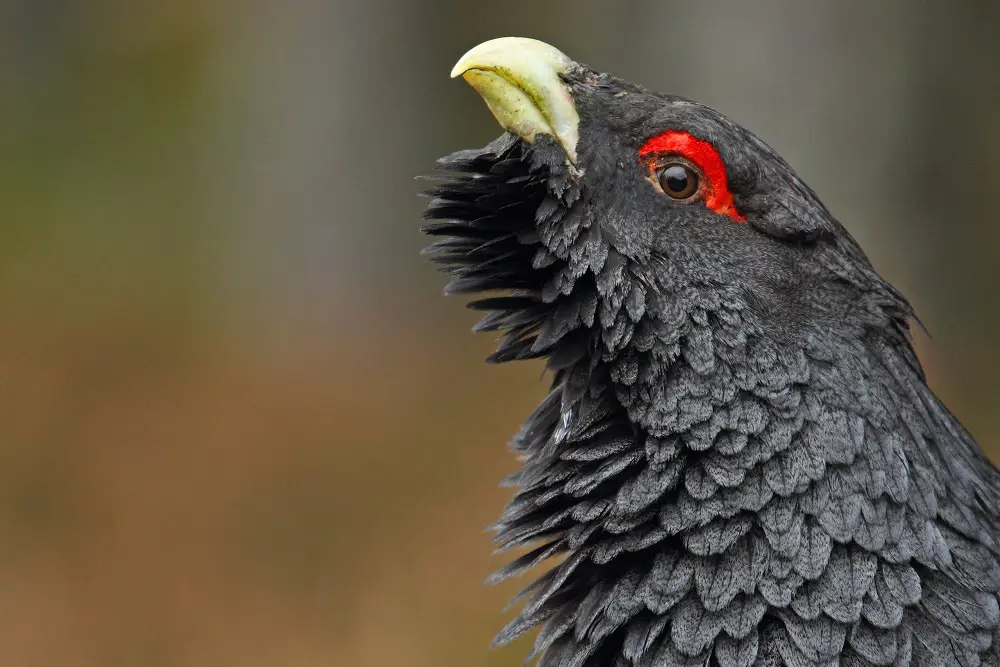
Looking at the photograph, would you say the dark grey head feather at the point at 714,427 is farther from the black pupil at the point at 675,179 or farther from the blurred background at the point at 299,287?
the blurred background at the point at 299,287

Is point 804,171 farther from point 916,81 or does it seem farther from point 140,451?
point 140,451

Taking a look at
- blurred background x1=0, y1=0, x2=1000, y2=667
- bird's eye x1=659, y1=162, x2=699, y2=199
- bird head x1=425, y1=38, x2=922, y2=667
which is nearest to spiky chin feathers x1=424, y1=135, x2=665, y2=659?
bird head x1=425, y1=38, x2=922, y2=667

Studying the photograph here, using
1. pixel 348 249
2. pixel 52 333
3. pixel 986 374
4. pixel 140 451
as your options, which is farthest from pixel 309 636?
pixel 986 374

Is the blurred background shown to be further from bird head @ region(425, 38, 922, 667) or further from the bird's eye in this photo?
the bird's eye

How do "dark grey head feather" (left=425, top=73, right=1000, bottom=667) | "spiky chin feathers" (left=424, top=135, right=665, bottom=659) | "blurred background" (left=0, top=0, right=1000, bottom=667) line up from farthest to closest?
"blurred background" (left=0, top=0, right=1000, bottom=667)
"spiky chin feathers" (left=424, top=135, right=665, bottom=659)
"dark grey head feather" (left=425, top=73, right=1000, bottom=667)

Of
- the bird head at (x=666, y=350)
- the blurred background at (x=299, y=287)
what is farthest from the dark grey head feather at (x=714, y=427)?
the blurred background at (x=299, y=287)

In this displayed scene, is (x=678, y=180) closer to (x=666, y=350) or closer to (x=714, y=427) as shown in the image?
(x=666, y=350)

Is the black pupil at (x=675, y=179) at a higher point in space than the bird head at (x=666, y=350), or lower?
higher

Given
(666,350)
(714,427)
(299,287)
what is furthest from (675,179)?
(299,287)
